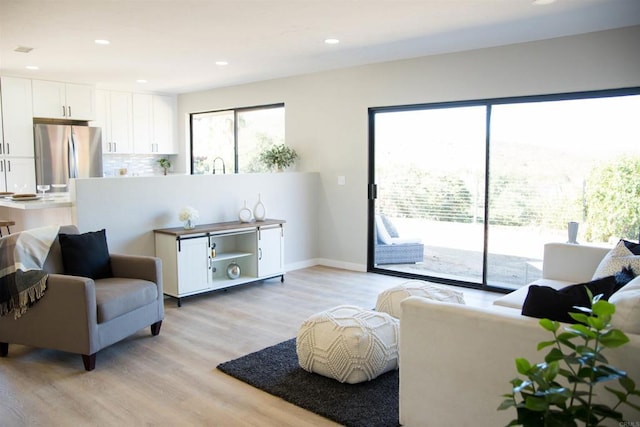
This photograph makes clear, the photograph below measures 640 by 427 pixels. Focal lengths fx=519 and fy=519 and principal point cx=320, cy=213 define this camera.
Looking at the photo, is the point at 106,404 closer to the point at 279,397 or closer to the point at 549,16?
the point at 279,397

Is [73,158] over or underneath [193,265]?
over

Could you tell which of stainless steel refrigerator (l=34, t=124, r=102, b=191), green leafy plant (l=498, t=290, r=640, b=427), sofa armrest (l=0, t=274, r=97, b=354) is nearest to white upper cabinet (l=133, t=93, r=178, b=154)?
stainless steel refrigerator (l=34, t=124, r=102, b=191)

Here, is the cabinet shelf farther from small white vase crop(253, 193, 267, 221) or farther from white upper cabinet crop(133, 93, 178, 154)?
white upper cabinet crop(133, 93, 178, 154)

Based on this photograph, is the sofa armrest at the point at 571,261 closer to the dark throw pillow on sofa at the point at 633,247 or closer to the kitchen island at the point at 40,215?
the dark throw pillow on sofa at the point at 633,247

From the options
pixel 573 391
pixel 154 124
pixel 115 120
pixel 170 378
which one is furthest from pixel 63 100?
pixel 573 391

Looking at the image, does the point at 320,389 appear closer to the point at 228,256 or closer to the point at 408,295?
the point at 408,295

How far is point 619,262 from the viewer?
338 centimetres

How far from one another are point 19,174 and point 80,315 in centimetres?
456

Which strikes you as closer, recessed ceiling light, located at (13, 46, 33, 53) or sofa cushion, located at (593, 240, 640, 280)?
sofa cushion, located at (593, 240, 640, 280)

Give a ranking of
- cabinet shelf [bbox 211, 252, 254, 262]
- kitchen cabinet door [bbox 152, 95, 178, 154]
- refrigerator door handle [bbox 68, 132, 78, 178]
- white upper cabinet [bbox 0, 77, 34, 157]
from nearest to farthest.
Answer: cabinet shelf [bbox 211, 252, 254, 262], white upper cabinet [bbox 0, 77, 34, 157], refrigerator door handle [bbox 68, 132, 78, 178], kitchen cabinet door [bbox 152, 95, 178, 154]

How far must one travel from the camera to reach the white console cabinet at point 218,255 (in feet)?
16.4

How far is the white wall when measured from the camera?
471 cm

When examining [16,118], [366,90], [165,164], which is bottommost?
[165,164]

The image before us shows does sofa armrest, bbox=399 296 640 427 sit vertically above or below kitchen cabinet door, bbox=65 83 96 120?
below
